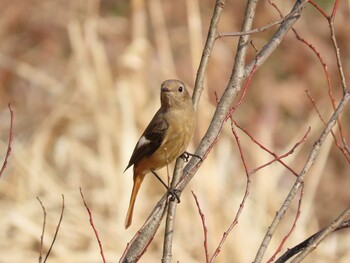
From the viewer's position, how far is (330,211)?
808cm

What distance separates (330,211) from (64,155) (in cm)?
270

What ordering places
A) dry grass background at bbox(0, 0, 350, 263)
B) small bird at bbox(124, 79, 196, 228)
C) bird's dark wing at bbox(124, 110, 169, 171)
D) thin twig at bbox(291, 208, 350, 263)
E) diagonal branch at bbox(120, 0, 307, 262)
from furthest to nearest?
dry grass background at bbox(0, 0, 350, 263), bird's dark wing at bbox(124, 110, 169, 171), small bird at bbox(124, 79, 196, 228), diagonal branch at bbox(120, 0, 307, 262), thin twig at bbox(291, 208, 350, 263)

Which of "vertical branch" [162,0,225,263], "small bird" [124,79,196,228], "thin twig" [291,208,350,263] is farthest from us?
"small bird" [124,79,196,228]

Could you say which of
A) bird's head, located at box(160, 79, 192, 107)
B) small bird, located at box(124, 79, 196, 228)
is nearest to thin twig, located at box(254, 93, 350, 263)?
small bird, located at box(124, 79, 196, 228)

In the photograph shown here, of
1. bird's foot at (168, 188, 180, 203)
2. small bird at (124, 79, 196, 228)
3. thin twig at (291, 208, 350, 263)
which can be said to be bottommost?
thin twig at (291, 208, 350, 263)

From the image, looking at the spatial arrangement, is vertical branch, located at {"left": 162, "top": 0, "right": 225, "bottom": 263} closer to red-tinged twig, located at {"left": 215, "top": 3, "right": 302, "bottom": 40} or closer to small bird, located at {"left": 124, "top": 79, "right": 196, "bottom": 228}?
red-tinged twig, located at {"left": 215, "top": 3, "right": 302, "bottom": 40}

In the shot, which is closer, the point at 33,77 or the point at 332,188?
the point at 33,77

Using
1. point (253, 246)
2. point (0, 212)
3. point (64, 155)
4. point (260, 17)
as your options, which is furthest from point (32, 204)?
point (260, 17)

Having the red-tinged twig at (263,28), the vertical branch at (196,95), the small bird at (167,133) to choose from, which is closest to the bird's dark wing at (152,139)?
the small bird at (167,133)

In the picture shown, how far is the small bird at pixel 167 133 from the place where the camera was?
12.8ft

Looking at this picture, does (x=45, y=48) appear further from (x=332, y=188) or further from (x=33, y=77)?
(x=332, y=188)

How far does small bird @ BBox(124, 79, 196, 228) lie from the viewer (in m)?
3.91

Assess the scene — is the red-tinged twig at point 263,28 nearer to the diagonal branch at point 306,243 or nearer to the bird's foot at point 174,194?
the bird's foot at point 174,194

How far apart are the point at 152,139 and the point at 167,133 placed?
0.42ft
